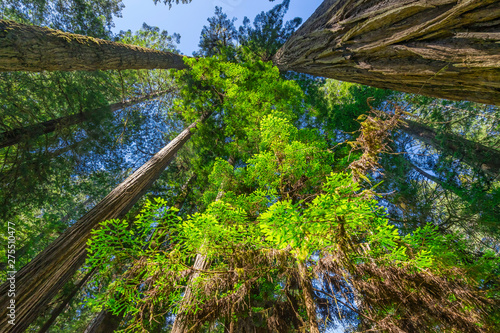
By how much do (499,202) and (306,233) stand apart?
549cm

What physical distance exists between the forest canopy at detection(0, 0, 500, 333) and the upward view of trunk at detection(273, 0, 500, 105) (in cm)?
2

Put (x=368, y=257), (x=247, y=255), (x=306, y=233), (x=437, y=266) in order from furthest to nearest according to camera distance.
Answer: (x=247, y=255) → (x=437, y=266) → (x=368, y=257) → (x=306, y=233)

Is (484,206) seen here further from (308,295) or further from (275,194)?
(308,295)

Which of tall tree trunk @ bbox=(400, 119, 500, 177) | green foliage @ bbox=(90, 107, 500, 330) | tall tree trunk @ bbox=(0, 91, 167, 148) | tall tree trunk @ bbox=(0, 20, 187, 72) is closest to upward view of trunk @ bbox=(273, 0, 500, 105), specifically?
green foliage @ bbox=(90, 107, 500, 330)

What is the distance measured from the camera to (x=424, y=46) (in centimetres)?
227

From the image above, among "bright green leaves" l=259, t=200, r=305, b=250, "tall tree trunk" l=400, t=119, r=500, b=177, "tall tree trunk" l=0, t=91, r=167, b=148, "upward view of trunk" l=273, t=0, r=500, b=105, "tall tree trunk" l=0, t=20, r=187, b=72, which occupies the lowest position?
"tall tree trunk" l=400, t=119, r=500, b=177

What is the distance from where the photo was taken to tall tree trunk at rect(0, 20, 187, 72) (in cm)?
251

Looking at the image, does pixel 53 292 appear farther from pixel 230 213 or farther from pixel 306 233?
pixel 306 233

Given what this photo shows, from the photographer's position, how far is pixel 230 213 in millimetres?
2494

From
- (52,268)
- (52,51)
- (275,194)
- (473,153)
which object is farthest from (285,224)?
(473,153)

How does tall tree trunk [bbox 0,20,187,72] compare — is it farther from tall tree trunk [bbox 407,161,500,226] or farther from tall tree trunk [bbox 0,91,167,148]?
tall tree trunk [bbox 407,161,500,226]

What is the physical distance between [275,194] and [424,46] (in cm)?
299

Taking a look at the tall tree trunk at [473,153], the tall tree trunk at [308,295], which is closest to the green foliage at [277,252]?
the tall tree trunk at [308,295]

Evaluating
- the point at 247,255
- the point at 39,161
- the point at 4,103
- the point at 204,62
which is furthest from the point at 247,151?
the point at 4,103
